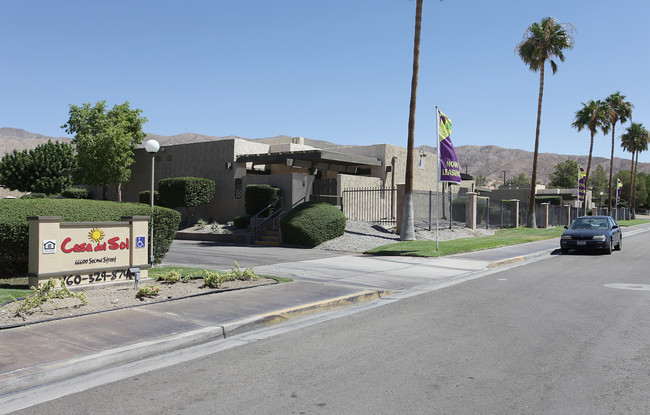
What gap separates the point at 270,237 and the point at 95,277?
1372 cm

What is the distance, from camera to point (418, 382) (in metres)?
5.20

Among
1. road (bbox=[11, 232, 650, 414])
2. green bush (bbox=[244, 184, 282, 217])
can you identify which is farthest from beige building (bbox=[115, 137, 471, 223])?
road (bbox=[11, 232, 650, 414])

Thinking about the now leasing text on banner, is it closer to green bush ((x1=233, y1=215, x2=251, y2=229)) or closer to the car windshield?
the car windshield

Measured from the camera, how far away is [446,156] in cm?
1983

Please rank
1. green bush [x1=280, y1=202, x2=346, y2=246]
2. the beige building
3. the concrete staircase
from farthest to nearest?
the beige building < the concrete staircase < green bush [x1=280, y1=202, x2=346, y2=246]

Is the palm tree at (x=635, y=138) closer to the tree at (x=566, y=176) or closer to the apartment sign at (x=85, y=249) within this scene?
the tree at (x=566, y=176)

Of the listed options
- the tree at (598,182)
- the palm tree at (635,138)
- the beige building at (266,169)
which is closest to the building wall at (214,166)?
the beige building at (266,169)

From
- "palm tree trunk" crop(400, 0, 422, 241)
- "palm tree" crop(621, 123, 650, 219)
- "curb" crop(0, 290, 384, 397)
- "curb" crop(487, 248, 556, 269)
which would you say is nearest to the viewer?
"curb" crop(0, 290, 384, 397)

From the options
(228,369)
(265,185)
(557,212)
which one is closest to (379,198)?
(265,185)

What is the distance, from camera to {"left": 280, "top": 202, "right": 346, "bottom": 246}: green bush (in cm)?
2125

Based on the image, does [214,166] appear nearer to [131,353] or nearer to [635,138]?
[131,353]

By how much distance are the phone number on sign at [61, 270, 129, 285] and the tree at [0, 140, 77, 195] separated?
3431cm

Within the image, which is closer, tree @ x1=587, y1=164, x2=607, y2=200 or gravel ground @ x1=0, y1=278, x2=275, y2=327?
gravel ground @ x1=0, y1=278, x2=275, y2=327

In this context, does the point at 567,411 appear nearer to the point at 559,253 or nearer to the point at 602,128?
the point at 559,253
